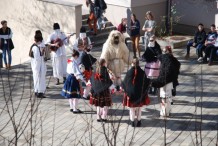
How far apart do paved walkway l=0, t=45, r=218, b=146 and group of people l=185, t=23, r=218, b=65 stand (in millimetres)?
648

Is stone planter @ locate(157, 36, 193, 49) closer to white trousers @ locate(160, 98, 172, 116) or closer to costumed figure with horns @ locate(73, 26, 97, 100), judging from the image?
costumed figure with horns @ locate(73, 26, 97, 100)

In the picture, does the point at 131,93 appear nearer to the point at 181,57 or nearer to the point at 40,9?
the point at 181,57

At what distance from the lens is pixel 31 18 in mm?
20438

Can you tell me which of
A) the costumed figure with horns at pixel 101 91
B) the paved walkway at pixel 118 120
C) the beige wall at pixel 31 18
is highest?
the beige wall at pixel 31 18

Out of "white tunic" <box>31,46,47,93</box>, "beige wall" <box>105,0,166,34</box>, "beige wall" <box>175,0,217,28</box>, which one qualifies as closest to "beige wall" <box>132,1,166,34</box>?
"beige wall" <box>105,0,166,34</box>

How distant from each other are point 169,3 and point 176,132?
374 inches

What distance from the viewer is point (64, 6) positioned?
60.2 ft

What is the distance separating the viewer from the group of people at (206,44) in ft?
52.7

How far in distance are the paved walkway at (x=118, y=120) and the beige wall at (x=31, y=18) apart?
3485 millimetres

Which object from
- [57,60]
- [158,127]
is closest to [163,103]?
[158,127]

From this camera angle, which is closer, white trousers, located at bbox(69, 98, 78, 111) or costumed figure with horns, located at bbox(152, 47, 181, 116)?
costumed figure with horns, located at bbox(152, 47, 181, 116)

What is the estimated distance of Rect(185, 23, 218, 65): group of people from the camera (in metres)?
16.1

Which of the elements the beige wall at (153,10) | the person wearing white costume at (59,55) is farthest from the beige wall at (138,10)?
the person wearing white costume at (59,55)

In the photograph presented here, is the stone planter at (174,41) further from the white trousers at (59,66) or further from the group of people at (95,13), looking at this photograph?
the white trousers at (59,66)
